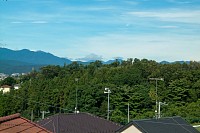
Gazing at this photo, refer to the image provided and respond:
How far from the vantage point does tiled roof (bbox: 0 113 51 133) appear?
11.1 ft

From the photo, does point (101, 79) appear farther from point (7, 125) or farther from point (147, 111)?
point (7, 125)

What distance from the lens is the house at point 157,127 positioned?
12586 mm

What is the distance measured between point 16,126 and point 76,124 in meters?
11.0

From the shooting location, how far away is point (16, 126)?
139 inches

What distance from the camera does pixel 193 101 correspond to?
24984mm

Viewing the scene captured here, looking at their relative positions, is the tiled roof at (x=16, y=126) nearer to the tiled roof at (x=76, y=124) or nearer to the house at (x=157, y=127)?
the house at (x=157, y=127)

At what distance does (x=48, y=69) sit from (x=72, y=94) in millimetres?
14294

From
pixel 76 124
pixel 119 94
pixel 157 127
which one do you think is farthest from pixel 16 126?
pixel 119 94

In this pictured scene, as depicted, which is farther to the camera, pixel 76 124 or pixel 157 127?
pixel 76 124

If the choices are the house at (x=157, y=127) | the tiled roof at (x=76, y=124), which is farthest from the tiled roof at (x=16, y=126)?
the tiled roof at (x=76, y=124)

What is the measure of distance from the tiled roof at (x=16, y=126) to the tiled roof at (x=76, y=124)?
32.2 feet

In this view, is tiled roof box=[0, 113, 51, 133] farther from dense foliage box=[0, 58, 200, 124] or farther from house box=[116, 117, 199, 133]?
dense foliage box=[0, 58, 200, 124]

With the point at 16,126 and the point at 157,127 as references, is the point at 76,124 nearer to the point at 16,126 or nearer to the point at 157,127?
the point at 157,127

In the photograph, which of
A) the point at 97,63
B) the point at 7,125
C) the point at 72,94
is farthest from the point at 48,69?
the point at 7,125
